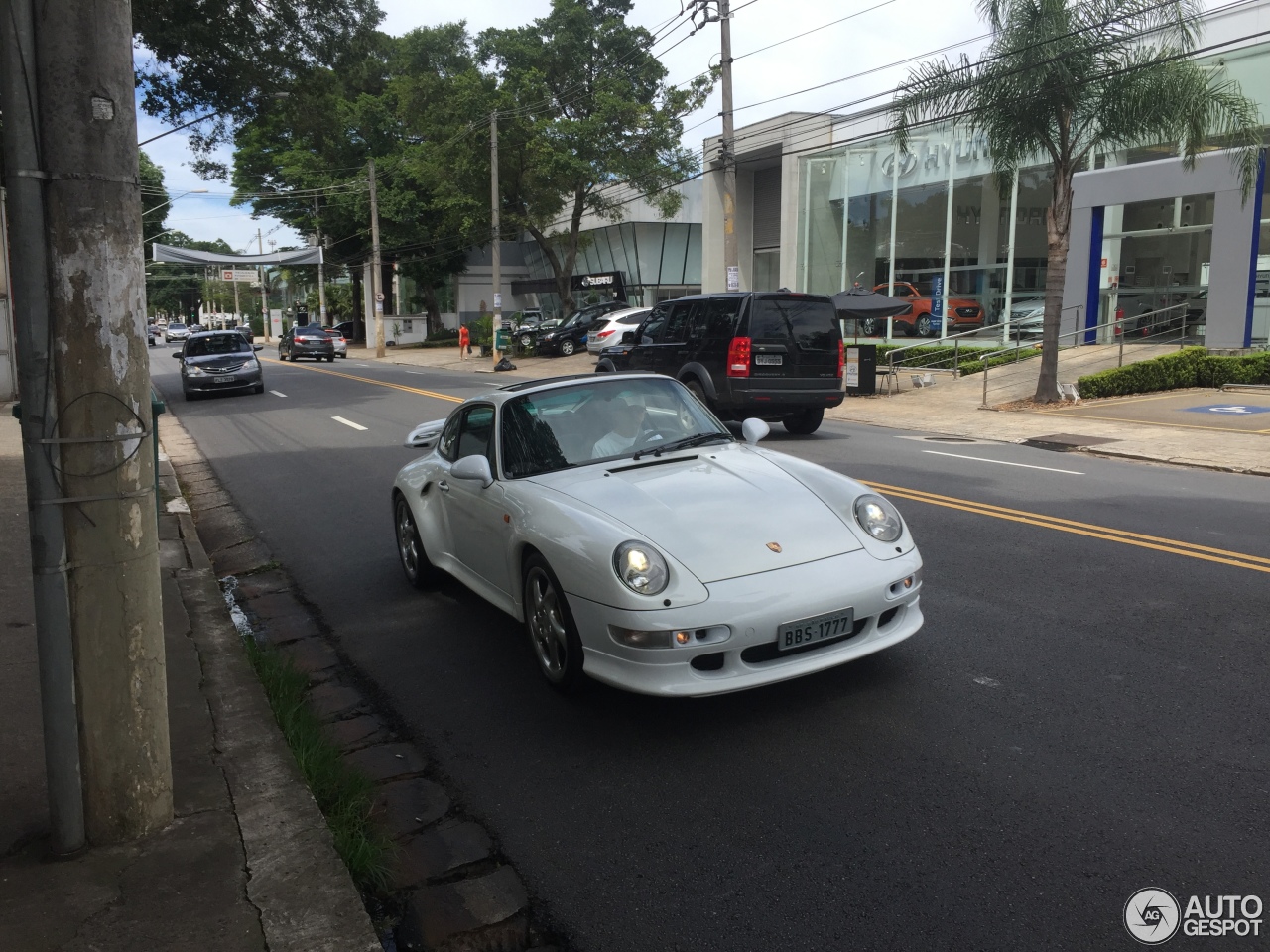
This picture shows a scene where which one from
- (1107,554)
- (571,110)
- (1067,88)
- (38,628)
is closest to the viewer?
(38,628)

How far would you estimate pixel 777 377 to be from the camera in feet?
45.3

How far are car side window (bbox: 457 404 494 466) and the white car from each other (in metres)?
28.7

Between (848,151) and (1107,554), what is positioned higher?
(848,151)

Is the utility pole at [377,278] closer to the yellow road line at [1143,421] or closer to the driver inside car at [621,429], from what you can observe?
the yellow road line at [1143,421]

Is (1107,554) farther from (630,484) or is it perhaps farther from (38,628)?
(38,628)

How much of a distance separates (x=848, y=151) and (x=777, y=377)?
2043 cm

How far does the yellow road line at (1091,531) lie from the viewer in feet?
23.0

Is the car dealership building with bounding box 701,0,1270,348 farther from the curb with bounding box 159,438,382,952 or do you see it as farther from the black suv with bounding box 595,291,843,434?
the curb with bounding box 159,438,382,952

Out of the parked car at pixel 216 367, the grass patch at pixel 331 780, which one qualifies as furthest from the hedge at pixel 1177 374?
the parked car at pixel 216 367

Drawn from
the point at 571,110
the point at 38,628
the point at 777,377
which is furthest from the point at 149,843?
the point at 571,110

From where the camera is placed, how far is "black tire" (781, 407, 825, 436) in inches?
591

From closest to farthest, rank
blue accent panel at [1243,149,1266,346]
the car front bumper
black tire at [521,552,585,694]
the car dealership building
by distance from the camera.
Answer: the car front bumper
black tire at [521,552,585,694]
blue accent panel at [1243,149,1266,346]
the car dealership building

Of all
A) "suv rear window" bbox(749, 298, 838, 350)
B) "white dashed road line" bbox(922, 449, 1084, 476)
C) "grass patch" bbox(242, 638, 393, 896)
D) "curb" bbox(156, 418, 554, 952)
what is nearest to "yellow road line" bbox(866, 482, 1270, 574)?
"white dashed road line" bbox(922, 449, 1084, 476)

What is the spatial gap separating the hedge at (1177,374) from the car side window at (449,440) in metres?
16.3
